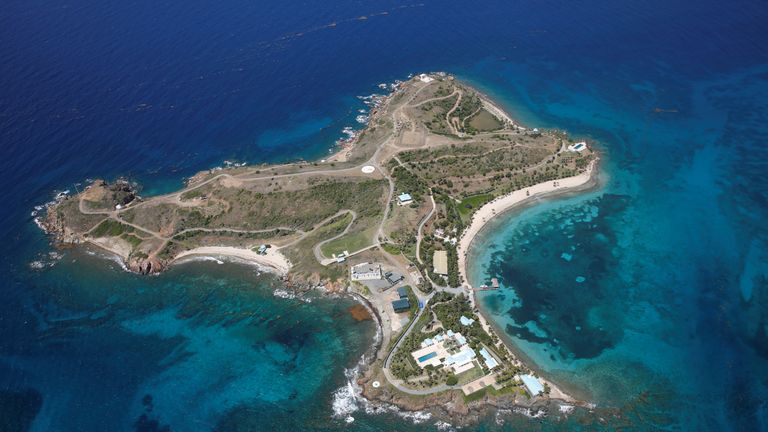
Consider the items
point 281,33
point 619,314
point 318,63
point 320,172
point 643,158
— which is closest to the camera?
point 619,314

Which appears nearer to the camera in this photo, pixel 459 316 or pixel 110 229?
pixel 459 316

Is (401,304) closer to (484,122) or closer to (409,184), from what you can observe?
(409,184)

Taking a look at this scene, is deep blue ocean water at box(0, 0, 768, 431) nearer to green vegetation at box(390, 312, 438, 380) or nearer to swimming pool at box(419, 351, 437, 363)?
green vegetation at box(390, 312, 438, 380)

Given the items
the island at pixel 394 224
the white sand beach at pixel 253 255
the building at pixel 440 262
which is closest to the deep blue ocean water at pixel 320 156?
the white sand beach at pixel 253 255

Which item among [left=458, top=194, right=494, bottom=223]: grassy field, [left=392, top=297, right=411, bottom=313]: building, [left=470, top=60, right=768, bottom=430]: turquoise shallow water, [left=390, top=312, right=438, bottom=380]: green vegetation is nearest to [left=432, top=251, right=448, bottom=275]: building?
[left=470, top=60, right=768, bottom=430]: turquoise shallow water

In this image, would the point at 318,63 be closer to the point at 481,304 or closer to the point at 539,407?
the point at 481,304

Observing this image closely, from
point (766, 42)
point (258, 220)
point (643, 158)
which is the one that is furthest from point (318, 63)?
point (766, 42)

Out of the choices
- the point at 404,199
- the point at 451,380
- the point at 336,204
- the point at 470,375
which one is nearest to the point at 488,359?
the point at 470,375
